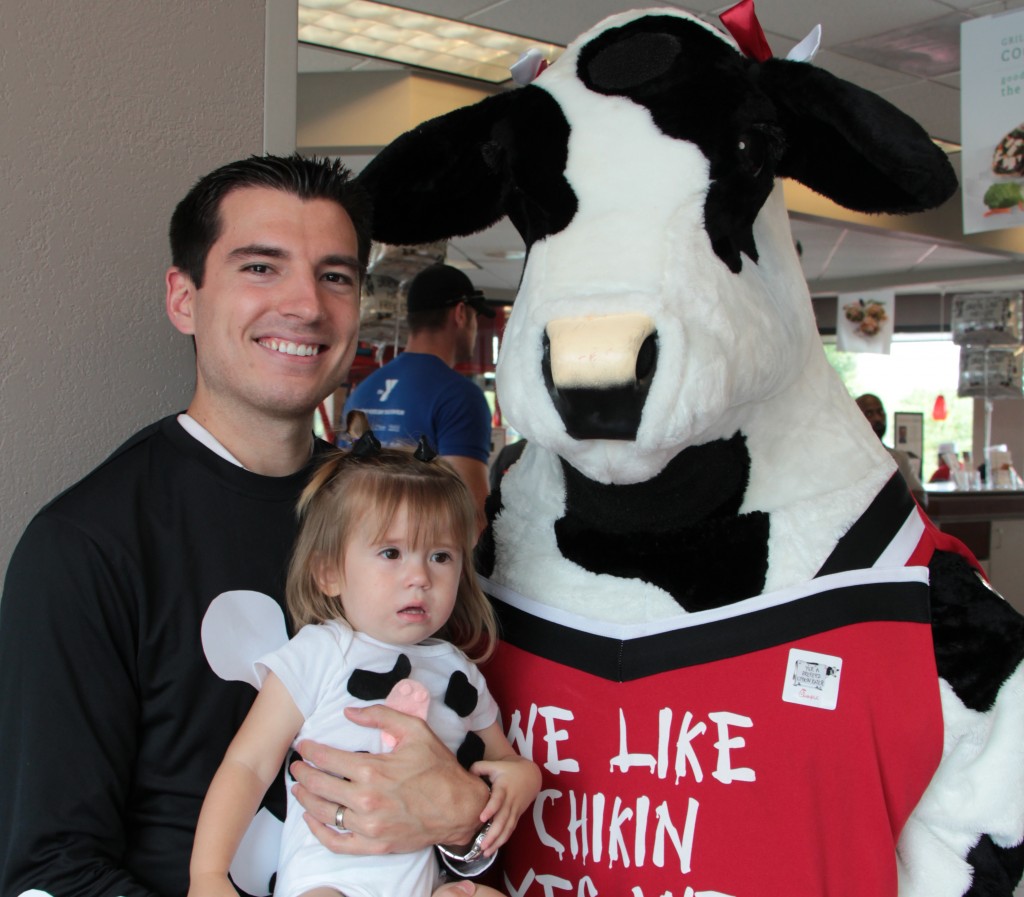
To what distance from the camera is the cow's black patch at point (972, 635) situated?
1.15 m

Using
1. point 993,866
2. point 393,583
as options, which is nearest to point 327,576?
point 393,583

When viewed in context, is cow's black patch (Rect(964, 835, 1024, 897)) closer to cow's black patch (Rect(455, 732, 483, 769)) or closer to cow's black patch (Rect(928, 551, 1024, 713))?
cow's black patch (Rect(928, 551, 1024, 713))

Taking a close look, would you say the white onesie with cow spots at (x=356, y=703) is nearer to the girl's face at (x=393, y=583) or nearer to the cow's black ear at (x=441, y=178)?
the girl's face at (x=393, y=583)

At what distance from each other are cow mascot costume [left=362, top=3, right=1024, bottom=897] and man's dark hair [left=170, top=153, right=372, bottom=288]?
0.85ft

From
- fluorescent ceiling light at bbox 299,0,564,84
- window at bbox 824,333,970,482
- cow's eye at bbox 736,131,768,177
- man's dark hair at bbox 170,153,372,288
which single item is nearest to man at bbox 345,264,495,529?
fluorescent ceiling light at bbox 299,0,564,84

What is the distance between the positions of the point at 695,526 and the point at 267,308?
2.11ft

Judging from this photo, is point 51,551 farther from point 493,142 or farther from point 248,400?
point 493,142

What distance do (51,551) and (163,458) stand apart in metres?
0.21

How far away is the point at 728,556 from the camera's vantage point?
1.21 m

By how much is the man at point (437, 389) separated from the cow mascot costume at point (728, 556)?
6.34 ft

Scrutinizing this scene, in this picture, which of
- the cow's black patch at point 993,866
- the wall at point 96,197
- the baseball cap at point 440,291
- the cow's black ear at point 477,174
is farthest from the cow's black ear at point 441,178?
the baseball cap at point 440,291

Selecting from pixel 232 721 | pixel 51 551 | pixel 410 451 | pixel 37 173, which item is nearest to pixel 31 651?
pixel 51 551

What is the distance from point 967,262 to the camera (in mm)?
9078

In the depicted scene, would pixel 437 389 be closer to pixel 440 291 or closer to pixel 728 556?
pixel 440 291
